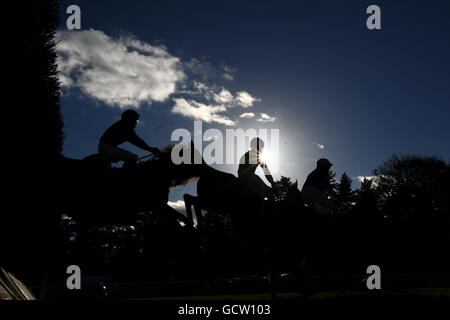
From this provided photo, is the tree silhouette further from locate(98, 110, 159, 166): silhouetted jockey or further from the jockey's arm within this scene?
the jockey's arm

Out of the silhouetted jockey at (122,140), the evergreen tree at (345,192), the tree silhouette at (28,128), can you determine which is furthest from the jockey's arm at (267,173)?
the evergreen tree at (345,192)

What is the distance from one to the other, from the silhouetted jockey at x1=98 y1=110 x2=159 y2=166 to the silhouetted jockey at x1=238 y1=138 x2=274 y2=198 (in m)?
1.52

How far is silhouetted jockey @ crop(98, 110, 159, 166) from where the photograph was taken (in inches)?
193

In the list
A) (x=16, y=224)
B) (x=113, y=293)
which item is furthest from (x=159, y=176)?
(x=113, y=293)

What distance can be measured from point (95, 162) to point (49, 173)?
647 mm

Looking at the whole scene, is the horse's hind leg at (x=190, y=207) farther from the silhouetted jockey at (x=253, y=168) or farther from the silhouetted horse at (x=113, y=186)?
the silhouetted jockey at (x=253, y=168)

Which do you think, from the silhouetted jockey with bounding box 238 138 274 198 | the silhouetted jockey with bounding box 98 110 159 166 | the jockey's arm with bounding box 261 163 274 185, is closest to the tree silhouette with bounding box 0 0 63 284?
the silhouetted jockey with bounding box 98 110 159 166

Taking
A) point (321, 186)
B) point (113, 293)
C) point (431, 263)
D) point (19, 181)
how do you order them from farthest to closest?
point (431, 263) < point (113, 293) < point (321, 186) < point (19, 181)

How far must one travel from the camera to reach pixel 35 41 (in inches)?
226

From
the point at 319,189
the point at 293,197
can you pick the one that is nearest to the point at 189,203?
the point at 293,197

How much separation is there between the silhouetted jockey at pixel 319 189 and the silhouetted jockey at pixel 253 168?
2.43ft

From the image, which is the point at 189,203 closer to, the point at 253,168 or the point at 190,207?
the point at 190,207
